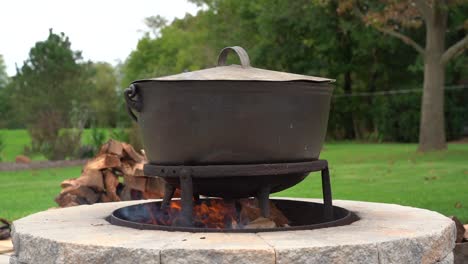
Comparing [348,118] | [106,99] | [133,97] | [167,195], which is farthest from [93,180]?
[106,99]

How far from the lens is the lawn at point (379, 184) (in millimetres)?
7961

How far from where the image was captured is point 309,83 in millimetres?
3512

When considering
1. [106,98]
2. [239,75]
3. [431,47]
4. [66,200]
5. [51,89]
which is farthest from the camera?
[106,98]

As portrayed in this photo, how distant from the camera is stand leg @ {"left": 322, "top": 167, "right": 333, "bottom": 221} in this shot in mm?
3846

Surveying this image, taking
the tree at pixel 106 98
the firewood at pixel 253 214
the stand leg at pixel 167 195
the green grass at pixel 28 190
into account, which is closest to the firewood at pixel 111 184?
the green grass at pixel 28 190

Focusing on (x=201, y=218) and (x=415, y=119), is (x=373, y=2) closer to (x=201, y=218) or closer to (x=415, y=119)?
(x=415, y=119)

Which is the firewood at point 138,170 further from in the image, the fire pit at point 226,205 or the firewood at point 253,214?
the firewood at point 253,214

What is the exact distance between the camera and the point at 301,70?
27.3 meters

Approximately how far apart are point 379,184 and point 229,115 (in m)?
6.98

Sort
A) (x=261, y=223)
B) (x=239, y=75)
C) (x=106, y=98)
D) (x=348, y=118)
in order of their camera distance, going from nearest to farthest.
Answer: (x=239, y=75) → (x=261, y=223) → (x=348, y=118) → (x=106, y=98)

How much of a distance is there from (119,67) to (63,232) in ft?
229

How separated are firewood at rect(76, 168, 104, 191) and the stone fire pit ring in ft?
9.53

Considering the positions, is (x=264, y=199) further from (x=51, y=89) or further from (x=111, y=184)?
(x=51, y=89)

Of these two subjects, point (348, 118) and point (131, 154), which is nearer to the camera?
point (131, 154)
